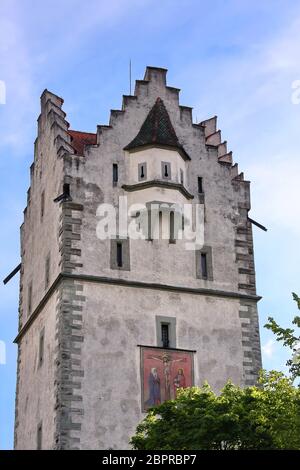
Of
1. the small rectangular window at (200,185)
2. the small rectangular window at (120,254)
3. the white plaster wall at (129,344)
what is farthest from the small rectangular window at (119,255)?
the small rectangular window at (200,185)

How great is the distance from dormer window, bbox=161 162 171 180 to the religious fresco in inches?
263

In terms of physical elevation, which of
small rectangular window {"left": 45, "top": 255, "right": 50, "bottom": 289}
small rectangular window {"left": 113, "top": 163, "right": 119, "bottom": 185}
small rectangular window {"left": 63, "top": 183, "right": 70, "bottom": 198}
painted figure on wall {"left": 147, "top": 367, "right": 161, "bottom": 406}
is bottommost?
painted figure on wall {"left": 147, "top": 367, "right": 161, "bottom": 406}

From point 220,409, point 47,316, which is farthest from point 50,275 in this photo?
point 220,409

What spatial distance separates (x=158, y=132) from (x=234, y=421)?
49.9 feet

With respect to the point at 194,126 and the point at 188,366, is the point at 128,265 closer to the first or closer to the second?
the point at 188,366

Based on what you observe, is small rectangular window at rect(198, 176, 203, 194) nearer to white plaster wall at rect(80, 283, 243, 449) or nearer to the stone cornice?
the stone cornice

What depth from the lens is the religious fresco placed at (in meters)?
41.1

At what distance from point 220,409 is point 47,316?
1090cm

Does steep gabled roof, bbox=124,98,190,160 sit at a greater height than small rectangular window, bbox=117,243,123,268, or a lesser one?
greater

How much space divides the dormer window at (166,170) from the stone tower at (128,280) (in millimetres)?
37

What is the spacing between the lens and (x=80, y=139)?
4744cm

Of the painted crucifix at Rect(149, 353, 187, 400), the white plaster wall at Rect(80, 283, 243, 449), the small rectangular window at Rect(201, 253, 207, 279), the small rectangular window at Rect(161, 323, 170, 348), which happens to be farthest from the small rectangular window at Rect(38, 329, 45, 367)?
the small rectangular window at Rect(201, 253, 207, 279)

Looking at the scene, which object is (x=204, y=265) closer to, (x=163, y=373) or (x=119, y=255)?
(x=119, y=255)
